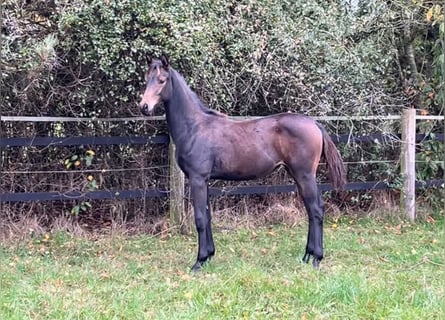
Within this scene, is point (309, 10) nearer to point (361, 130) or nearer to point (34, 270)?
point (361, 130)

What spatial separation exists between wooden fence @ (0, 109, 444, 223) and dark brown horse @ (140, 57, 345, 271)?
128 cm

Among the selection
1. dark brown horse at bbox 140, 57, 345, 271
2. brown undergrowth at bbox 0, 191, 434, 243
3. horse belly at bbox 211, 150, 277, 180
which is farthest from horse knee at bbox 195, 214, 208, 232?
brown undergrowth at bbox 0, 191, 434, 243

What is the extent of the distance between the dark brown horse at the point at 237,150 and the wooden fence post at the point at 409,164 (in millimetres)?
2286

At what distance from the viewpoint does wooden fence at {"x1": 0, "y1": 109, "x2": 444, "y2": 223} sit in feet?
19.1

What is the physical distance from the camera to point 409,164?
7.17 m

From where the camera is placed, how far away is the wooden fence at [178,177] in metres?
5.83

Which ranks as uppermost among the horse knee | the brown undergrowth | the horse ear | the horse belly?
the horse ear

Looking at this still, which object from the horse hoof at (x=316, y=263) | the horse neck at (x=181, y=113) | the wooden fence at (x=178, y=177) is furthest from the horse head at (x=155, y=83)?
the horse hoof at (x=316, y=263)

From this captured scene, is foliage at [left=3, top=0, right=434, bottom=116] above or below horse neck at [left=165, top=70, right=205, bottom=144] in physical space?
above

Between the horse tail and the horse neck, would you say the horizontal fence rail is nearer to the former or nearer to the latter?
the horse neck

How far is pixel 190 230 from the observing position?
635 cm

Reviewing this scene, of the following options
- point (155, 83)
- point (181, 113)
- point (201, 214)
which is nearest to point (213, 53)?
point (181, 113)

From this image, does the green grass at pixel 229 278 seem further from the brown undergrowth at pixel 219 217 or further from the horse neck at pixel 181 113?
the horse neck at pixel 181 113

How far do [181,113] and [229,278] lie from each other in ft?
5.32
